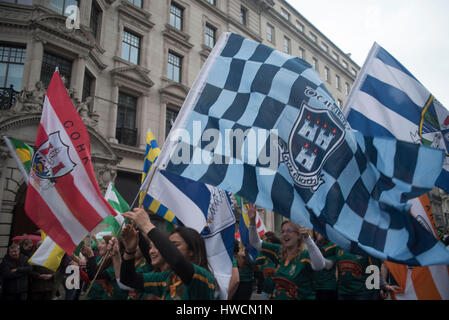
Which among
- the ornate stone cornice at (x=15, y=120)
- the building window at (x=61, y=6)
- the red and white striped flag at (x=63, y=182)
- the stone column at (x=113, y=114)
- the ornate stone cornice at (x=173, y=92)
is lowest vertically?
the red and white striped flag at (x=63, y=182)

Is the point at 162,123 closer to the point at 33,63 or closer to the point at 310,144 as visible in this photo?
the point at 33,63

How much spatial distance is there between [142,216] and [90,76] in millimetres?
13625

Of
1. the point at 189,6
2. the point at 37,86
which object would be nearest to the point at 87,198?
the point at 37,86

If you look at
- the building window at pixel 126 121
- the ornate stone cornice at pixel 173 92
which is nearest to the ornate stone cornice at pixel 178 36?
the ornate stone cornice at pixel 173 92

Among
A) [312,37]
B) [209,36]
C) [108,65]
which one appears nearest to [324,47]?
[312,37]

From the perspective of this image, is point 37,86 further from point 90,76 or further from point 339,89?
point 339,89

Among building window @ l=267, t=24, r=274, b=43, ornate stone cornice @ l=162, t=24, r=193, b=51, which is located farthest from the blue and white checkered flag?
building window @ l=267, t=24, r=274, b=43

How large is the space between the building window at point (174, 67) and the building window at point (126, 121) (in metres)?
2.98

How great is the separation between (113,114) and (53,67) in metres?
3.23

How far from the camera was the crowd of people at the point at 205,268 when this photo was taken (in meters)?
2.19

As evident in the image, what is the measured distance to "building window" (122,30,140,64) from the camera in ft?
52.0

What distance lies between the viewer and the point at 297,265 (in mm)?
3301

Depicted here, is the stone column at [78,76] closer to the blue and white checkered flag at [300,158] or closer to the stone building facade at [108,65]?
the stone building facade at [108,65]

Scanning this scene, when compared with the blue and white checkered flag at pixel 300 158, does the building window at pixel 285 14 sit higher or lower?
higher
